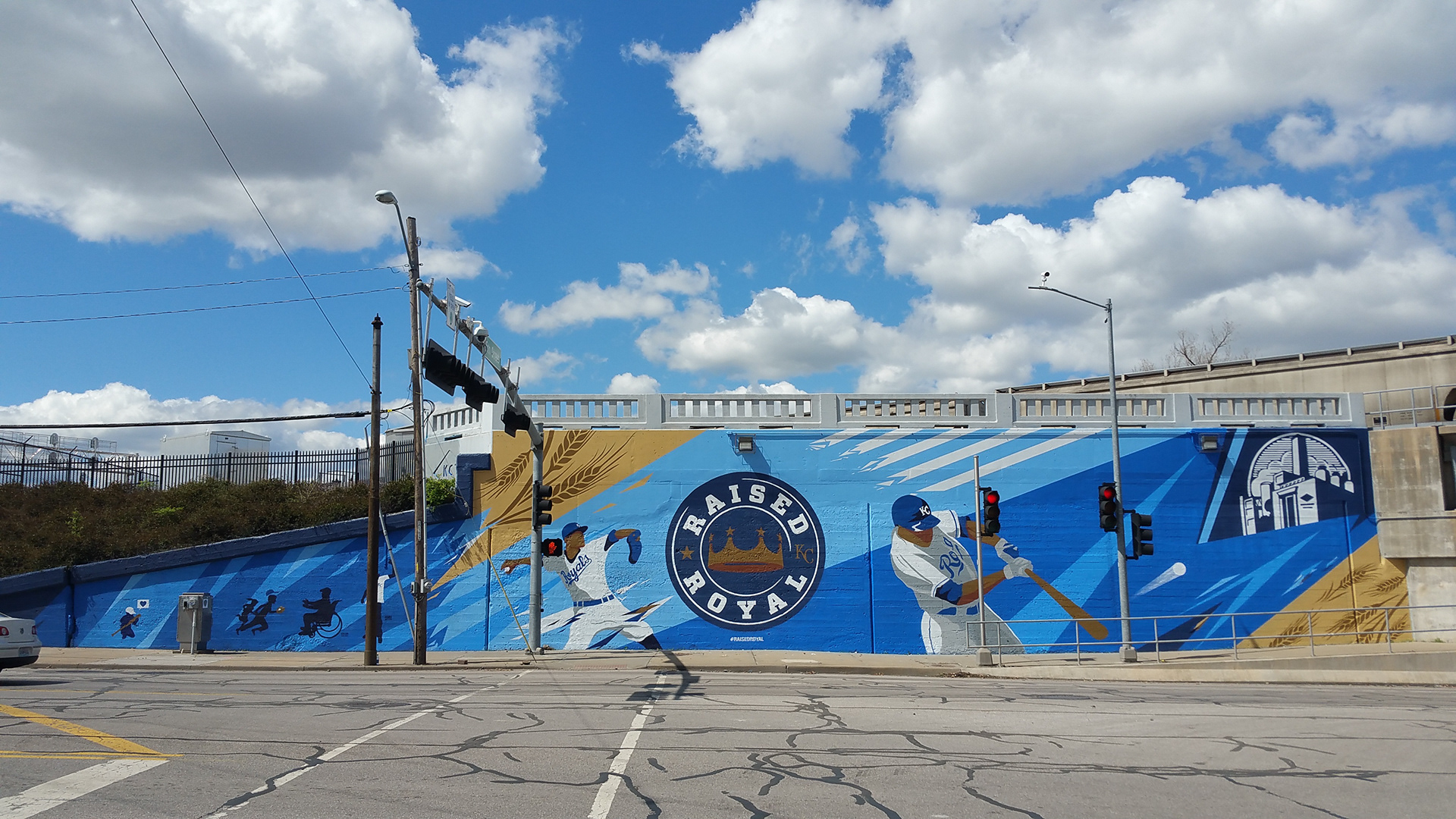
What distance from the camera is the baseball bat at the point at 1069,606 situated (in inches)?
885

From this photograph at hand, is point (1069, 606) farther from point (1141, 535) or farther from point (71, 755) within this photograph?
point (71, 755)

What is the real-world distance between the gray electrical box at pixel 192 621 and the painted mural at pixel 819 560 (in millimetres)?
768

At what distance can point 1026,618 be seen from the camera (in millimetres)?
22531

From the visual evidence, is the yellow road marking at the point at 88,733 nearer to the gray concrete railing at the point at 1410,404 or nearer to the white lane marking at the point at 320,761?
the white lane marking at the point at 320,761

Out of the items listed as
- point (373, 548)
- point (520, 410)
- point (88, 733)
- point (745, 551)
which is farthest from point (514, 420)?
point (88, 733)

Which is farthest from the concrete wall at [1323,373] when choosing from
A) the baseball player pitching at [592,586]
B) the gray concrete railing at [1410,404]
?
the baseball player pitching at [592,586]

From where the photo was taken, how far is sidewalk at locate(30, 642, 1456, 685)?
17.9m

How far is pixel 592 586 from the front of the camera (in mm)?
22250

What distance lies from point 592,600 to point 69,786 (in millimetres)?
15035

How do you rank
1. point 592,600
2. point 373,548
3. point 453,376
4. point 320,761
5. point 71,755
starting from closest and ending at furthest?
point 320,761, point 71,755, point 453,376, point 373,548, point 592,600

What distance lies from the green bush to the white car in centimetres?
787

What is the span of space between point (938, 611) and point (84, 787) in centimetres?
1811

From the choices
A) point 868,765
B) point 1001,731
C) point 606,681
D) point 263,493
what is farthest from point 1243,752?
point 263,493

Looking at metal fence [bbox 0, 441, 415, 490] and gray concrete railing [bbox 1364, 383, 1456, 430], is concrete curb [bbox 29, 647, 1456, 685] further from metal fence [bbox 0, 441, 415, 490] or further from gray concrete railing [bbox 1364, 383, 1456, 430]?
gray concrete railing [bbox 1364, 383, 1456, 430]
